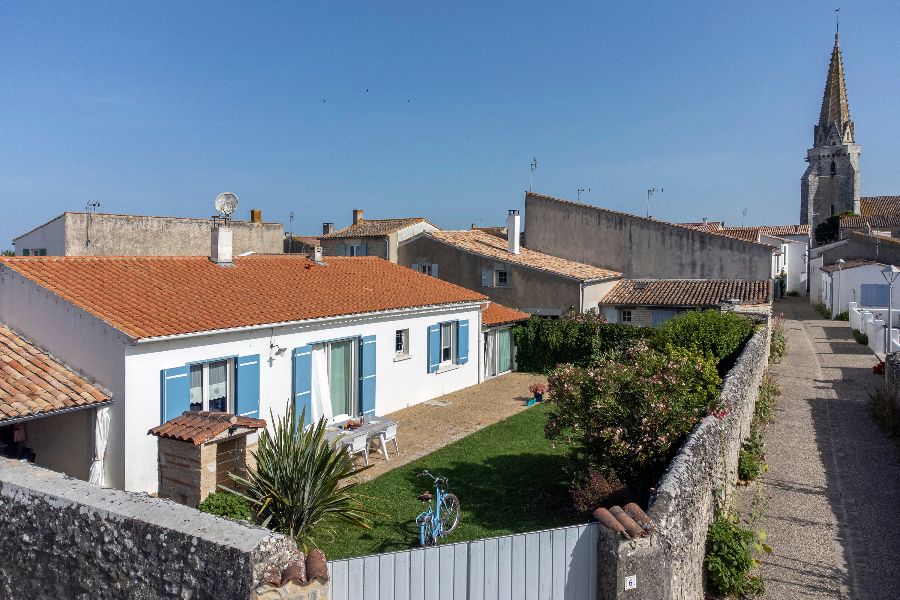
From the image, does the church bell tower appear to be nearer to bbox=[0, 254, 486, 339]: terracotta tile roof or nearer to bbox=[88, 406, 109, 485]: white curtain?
bbox=[0, 254, 486, 339]: terracotta tile roof

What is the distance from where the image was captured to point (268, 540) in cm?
423

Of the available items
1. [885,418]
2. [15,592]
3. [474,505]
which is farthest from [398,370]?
[15,592]

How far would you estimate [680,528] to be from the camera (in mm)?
6223

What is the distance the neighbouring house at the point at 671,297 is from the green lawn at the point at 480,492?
1374cm

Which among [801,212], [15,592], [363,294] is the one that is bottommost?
[15,592]

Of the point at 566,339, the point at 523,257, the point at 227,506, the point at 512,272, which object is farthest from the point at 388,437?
the point at 523,257

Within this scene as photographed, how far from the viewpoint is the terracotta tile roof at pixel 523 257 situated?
26812 millimetres

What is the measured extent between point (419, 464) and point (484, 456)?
1385mm

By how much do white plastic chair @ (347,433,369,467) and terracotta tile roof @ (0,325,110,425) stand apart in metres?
4.24

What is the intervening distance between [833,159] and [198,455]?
9506 centimetres

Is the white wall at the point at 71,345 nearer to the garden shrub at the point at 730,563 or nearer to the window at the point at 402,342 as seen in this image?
the window at the point at 402,342

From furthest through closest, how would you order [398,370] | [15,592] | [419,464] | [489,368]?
1. [489,368]
2. [398,370]
3. [419,464]
4. [15,592]

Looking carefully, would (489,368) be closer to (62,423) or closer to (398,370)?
(398,370)

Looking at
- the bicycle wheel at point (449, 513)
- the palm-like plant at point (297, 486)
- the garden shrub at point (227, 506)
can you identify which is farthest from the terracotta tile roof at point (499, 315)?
the garden shrub at point (227, 506)
